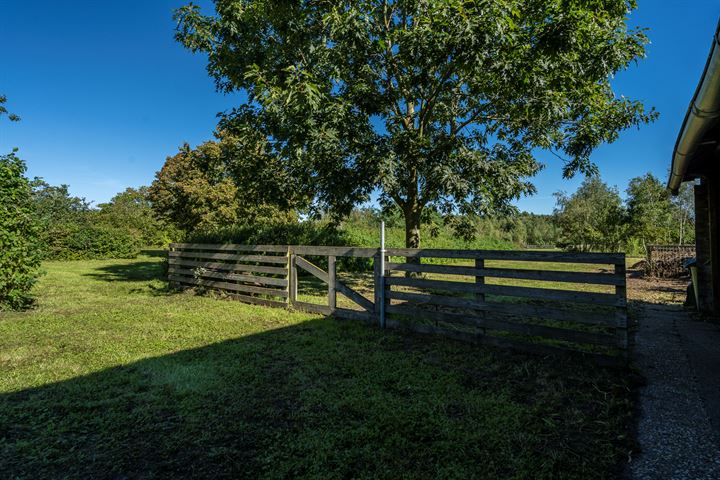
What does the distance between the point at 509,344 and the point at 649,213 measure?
26.9 metres

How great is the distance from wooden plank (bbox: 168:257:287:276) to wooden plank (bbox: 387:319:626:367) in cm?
302

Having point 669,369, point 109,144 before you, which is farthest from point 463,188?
point 109,144

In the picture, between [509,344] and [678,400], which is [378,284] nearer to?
[509,344]

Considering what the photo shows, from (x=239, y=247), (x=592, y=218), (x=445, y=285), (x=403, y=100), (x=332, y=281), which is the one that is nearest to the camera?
(x=445, y=285)

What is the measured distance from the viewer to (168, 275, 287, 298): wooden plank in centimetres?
731

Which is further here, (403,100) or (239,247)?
(403,100)

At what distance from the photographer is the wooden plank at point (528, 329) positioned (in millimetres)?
3838

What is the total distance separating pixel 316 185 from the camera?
948cm

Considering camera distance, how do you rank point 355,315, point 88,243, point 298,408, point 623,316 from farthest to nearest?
1. point 88,243
2. point 355,315
3. point 623,316
4. point 298,408

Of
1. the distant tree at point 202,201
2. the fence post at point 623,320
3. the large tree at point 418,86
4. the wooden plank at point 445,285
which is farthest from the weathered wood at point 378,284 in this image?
the distant tree at point 202,201

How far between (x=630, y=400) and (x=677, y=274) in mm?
12974

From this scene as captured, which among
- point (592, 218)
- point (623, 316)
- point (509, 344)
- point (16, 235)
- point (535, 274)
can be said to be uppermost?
point (592, 218)

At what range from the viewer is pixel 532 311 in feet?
13.9

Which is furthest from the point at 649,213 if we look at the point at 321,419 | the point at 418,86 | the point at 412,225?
the point at 321,419
